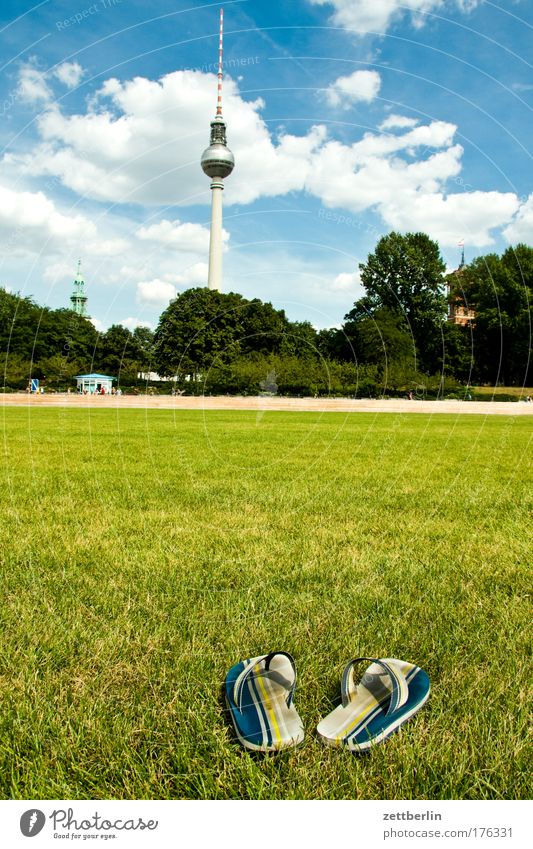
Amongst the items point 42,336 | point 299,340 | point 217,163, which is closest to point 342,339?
point 299,340

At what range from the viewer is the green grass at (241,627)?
2238 millimetres

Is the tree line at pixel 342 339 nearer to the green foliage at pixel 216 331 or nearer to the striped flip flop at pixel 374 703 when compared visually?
the green foliage at pixel 216 331

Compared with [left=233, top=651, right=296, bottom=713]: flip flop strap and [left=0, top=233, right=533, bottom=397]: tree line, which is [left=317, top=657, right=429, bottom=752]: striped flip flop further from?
[left=0, top=233, right=533, bottom=397]: tree line

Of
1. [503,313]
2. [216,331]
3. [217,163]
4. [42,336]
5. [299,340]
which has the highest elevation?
[217,163]

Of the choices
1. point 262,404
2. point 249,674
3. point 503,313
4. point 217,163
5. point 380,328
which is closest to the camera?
point 249,674

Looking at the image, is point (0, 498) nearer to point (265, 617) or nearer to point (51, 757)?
point (265, 617)

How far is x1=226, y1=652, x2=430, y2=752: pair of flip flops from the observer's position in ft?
7.96

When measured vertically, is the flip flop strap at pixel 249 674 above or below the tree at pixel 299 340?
below

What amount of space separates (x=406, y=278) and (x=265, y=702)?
9692 millimetres

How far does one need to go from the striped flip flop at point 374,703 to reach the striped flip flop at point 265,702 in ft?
0.55

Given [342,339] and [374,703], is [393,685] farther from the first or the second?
[342,339]

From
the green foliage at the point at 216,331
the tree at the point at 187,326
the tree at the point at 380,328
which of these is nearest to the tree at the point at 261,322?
the green foliage at the point at 216,331

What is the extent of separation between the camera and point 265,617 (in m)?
3.66

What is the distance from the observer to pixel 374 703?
2.71 metres
